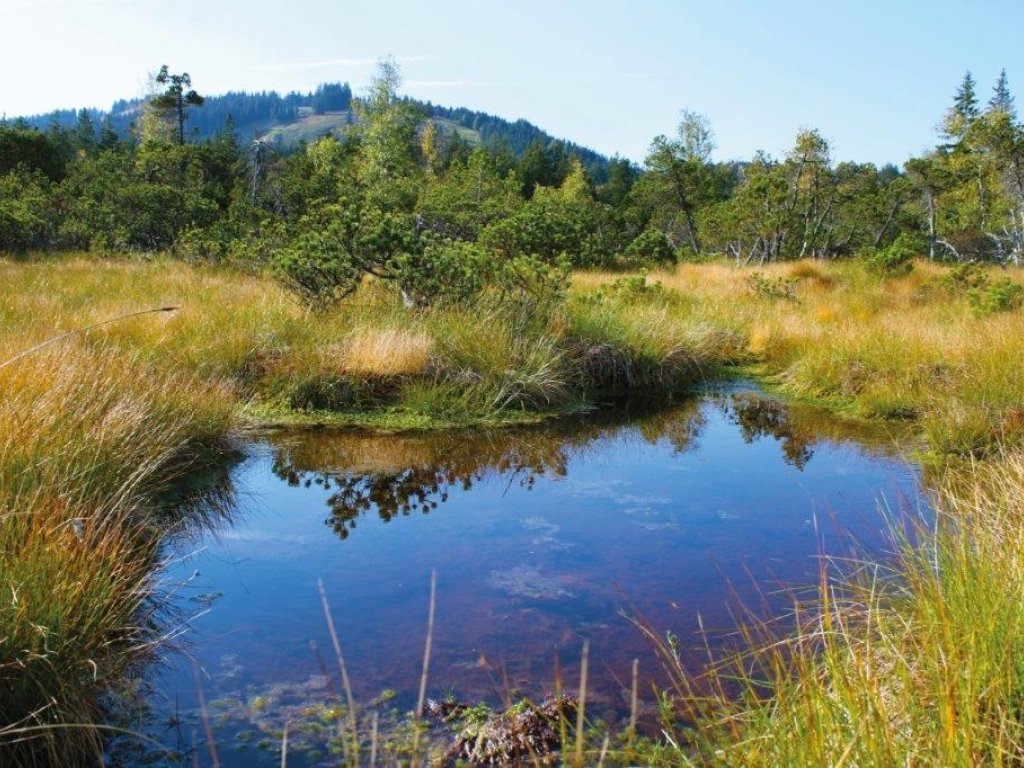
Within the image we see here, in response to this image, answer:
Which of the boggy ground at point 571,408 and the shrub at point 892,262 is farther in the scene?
the shrub at point 892,262

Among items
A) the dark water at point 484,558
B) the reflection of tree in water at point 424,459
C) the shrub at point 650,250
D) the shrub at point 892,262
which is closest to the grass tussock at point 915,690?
the dark water at point 484,558

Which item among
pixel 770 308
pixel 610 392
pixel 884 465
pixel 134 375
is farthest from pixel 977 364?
pixel 134 375

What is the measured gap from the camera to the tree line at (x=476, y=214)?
10.2m

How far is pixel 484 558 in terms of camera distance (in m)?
5.09

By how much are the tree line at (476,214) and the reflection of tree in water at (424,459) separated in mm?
2691

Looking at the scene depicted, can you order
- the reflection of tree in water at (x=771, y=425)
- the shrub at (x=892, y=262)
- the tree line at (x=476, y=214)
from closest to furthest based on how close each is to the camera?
1. the reflection of tree in water at (x=771, y=425)
2. the tree line at (x=476, y=214)
3. the shrub at (x=892, y=262)

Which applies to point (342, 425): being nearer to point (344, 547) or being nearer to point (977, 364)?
point (344, 547)

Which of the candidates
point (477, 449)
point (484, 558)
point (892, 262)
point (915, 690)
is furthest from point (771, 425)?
point (892, 262)

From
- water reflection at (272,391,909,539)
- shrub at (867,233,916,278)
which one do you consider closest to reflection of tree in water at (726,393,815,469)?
water reflection at (272,391,909,539)

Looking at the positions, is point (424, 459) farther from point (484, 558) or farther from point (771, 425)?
point (771, 425)

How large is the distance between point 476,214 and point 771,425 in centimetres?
1474

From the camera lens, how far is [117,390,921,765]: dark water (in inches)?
143

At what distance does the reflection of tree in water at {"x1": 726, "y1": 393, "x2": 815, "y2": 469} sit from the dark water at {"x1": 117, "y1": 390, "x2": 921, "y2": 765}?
0.06 m

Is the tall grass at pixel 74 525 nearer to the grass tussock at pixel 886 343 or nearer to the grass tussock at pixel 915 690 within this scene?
the grass tussock at pixel 915 690
